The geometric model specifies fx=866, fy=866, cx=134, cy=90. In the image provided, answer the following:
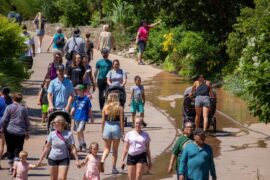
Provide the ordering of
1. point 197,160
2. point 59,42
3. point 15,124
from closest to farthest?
point 197,160, point 15,124, point 59,42

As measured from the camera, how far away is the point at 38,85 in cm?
2875

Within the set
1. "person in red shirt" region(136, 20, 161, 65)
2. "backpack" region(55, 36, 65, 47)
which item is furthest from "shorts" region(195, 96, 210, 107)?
"person in red shirt" region(136, 20, 161, 65)

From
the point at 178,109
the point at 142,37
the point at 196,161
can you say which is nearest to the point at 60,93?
the point at 196,161

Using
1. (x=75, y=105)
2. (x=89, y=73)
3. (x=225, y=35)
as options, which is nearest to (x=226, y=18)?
(x=225, y=35)

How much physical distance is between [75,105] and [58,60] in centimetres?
381

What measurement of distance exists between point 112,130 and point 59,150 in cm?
236

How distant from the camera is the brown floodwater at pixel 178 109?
18.1 metres

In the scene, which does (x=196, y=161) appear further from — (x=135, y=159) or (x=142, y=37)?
(x=142, y=37)

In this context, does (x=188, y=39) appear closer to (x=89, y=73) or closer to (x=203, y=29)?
(x=203, y=29)

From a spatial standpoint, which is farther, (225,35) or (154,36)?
(154,36)

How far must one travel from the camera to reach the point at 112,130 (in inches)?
647

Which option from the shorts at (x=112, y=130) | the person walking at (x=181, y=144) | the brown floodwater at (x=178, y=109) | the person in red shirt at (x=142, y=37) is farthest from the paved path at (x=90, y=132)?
the person in red shirt at (x=142, y=37)

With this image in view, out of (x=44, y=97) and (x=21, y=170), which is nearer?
(x=21, y=170)

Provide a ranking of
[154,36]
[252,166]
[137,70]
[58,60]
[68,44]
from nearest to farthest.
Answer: [252,166] < [58,60] < [68,44] < [137,70] < [154,36]
